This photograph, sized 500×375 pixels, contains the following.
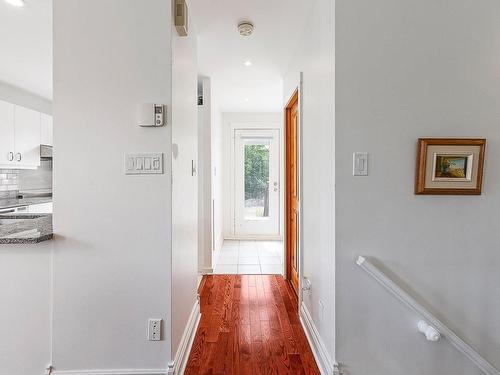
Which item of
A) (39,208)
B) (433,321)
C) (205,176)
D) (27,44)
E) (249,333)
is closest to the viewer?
(433,321)

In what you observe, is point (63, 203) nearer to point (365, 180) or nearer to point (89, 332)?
point (89, 332)

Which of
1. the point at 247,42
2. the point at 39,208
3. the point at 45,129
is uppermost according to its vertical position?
the point at 247,42

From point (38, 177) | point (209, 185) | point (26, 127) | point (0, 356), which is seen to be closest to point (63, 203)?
point (0, 356)

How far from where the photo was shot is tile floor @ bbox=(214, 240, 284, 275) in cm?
359

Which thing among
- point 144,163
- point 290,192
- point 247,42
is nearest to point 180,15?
point 144,163

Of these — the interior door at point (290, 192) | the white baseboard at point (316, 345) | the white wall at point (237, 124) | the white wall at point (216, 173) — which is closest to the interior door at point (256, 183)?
the white wall at point (237, 124)

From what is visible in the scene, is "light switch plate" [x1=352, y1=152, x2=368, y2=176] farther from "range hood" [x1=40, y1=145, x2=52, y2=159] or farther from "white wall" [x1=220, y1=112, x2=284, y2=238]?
"range hood" [x1=40, y1=145, x2=52, y2=159]

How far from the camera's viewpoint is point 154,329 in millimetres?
1556

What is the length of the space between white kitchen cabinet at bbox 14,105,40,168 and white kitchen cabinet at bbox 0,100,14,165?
0.07 meters

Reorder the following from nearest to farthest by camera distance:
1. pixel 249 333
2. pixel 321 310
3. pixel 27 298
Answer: pixel 27 298 < pixel 321 310 < pixel 249 333

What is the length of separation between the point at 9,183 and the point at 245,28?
4.05 meters

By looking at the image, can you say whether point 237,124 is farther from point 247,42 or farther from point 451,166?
point 451,166

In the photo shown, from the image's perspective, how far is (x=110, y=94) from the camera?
1.55 meters

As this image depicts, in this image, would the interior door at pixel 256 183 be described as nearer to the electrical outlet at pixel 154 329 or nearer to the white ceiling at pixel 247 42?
the white ceiling at pixel 247 42
